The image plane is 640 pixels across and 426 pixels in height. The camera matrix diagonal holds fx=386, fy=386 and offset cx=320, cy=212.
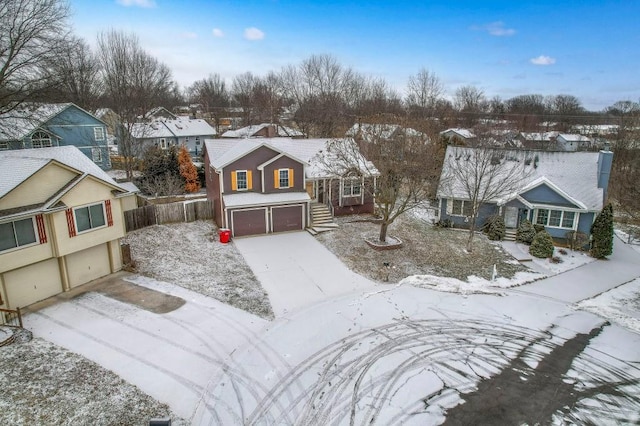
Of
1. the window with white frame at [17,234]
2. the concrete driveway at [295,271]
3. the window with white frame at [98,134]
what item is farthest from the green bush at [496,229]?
the window with white frame at [98,134]

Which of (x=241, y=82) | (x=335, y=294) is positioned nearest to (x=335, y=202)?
(x=335, y=294)

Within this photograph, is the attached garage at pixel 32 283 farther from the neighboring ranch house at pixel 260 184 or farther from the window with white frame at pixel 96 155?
the window with white frame at pixel 96 155

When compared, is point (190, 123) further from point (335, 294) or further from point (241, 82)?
point (335, 294)

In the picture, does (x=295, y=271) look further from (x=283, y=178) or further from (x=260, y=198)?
(x=283, y=178)

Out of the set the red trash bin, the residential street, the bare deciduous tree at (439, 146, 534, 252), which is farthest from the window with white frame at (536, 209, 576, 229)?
the red trash bin

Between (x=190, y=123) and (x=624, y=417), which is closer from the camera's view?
(x=624, y=417)

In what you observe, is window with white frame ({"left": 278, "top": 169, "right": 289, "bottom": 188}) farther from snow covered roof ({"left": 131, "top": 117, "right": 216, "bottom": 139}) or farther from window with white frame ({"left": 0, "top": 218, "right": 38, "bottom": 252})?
snow covered roof ({"left": 131, "top": 117, "right": 216, "bottom": 139})
